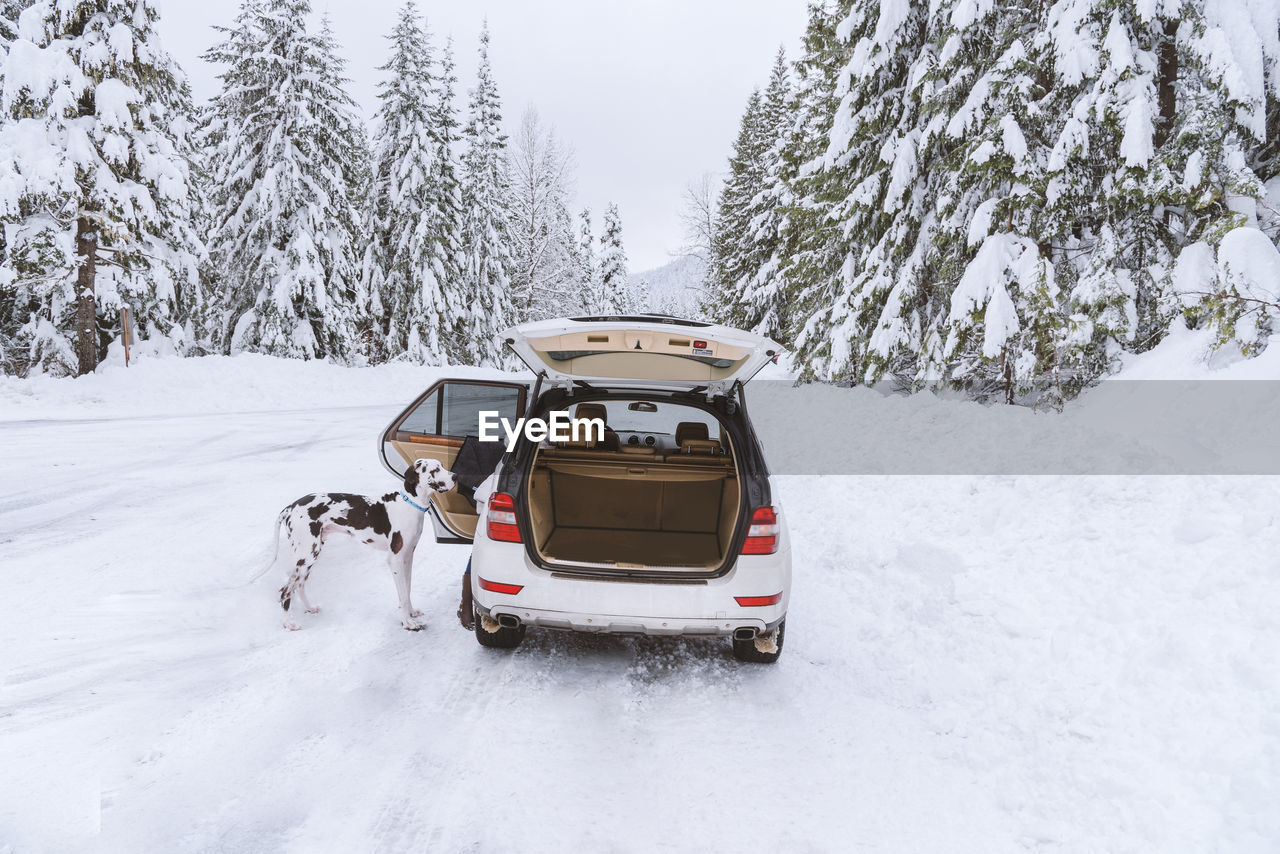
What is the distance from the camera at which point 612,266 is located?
5897 centimetres

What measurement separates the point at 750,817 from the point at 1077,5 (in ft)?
35.0

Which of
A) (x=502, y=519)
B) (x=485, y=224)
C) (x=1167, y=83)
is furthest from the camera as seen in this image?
(x=485, y=224)

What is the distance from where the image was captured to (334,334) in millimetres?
23734

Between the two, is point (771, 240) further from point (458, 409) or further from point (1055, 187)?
point (458, 409)

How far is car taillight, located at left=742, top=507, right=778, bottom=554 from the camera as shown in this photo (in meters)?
3.90

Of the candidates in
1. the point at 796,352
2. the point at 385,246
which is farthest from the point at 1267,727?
the point at 385,246

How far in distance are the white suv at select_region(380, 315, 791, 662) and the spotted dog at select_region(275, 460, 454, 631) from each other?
45cm

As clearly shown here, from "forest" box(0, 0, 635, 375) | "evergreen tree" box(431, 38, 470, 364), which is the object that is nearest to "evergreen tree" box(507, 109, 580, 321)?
"forest" box(0, 0, 635, 375)

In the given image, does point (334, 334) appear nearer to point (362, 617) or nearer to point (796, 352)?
point (796, 352)

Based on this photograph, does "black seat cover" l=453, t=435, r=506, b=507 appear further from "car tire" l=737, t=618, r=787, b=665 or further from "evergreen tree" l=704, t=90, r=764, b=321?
"evergreen tree" l=704, t=90, r=764, b=321

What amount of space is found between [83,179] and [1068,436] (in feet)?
69.9

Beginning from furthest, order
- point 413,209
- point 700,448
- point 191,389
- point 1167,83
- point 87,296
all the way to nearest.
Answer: point 413,209 < point 87,296 < point 191,389 < point 1167,83 < point 700,448

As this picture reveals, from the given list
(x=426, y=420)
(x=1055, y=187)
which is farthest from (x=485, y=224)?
(x=426, y=420)

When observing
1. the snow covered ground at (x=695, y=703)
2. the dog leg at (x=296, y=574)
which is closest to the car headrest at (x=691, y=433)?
the snow covered ground at (x=695, y=703)
